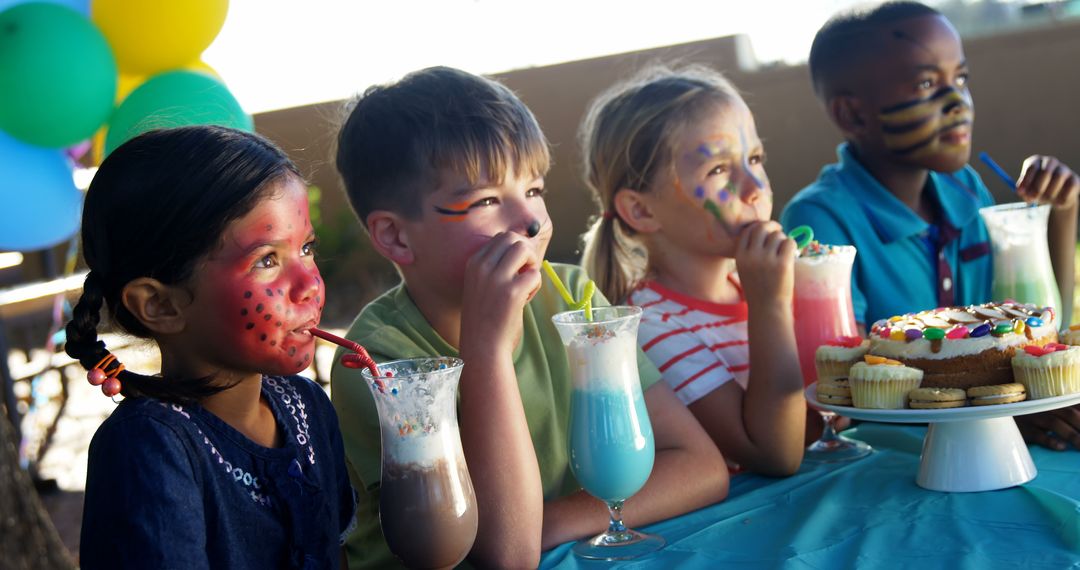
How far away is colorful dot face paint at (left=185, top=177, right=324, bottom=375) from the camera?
61.0 inches

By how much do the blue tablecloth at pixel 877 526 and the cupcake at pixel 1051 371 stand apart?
0.57 ft

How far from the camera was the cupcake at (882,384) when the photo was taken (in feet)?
6.31

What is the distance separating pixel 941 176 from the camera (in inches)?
126

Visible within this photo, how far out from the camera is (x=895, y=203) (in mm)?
3033

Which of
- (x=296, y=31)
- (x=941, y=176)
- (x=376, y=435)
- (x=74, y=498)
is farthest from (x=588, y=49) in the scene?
(x=376, y=435)

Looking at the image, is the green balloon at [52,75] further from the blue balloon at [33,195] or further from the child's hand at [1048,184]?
the child's hand at [1048,184]

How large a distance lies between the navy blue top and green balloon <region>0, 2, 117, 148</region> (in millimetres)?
2541

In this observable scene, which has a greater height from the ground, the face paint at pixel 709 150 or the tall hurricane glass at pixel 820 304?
the face paint at pixel 709 150

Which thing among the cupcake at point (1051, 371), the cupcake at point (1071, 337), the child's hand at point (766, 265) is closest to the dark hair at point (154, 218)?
the child's hand at point (766, 265)

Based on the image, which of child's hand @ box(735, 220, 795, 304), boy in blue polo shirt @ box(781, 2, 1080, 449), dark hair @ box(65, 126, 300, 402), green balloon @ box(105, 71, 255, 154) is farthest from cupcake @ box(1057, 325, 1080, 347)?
green balloon @ box(105, 71, 255, 154)

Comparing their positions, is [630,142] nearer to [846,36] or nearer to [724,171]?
[724,171]

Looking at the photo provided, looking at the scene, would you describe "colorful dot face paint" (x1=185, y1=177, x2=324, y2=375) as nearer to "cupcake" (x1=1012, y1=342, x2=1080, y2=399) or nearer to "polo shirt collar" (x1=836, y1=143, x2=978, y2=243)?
"cupcake" (x1=1012, y1=342, x2=1080, y2=399)

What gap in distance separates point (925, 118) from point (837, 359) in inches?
43.9

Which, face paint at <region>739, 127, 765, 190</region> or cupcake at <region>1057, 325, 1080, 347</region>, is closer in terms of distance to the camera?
cupcake at <region>1057, 325, 1080, 347</region>
